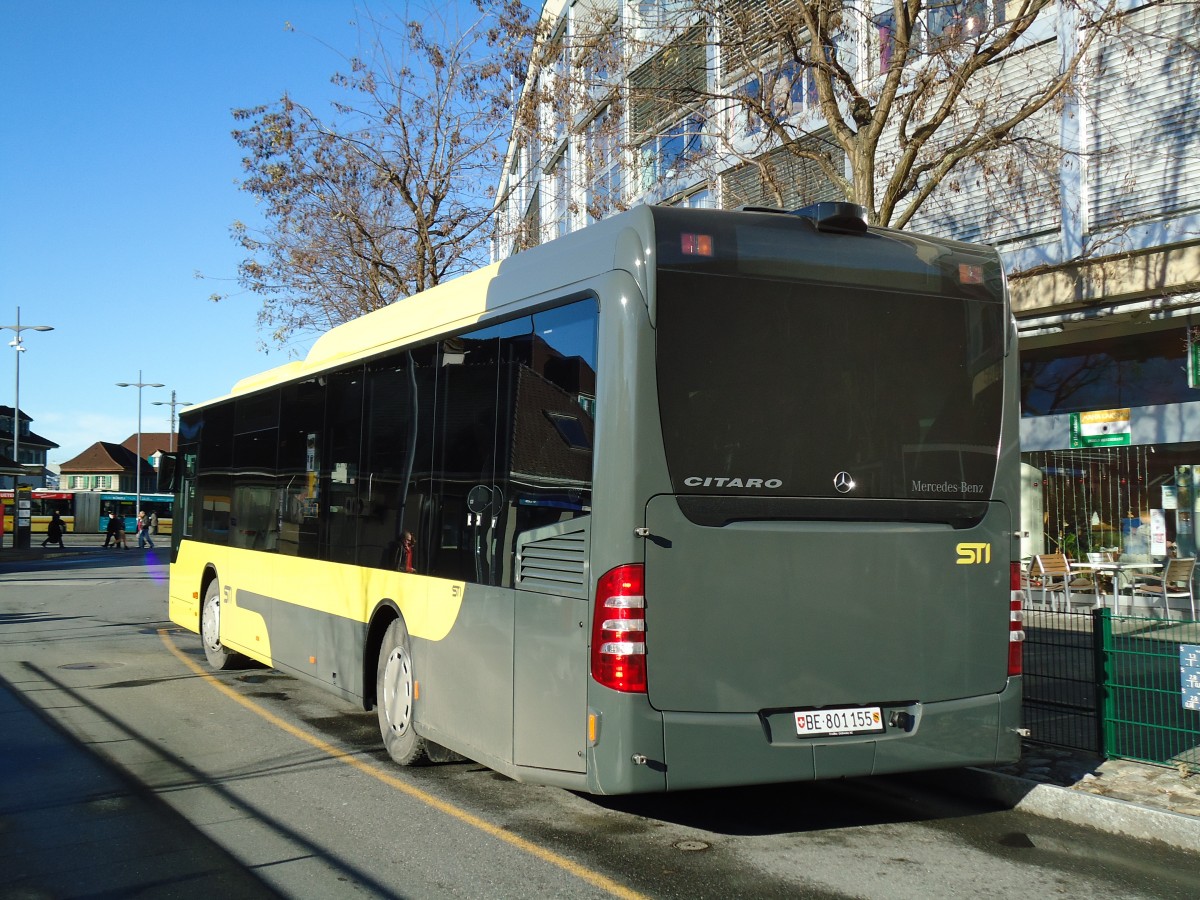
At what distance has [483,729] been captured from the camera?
6.72m

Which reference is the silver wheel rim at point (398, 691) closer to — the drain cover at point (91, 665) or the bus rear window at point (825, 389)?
the bus rear window at point (825, 389)

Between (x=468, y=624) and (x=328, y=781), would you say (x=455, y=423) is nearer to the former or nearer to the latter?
(x=468, y=624)

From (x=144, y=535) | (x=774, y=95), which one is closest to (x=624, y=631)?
(x=774, y=95)

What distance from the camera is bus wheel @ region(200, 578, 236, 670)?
12938mm

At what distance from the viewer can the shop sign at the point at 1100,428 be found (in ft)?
→ 53.5

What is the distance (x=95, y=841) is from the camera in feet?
20.1

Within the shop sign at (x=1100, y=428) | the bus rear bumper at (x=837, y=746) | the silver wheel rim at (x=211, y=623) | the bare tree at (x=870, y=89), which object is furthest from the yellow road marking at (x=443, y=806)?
the shop sign at (x=1100, y=428)

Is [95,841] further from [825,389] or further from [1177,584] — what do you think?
[1177,584]

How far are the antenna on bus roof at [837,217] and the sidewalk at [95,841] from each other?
4371 millimetres

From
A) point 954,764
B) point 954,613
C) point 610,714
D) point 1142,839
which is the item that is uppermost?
point 954,613

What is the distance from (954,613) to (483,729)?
9.10 feet

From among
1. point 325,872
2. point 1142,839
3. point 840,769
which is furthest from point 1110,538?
point 325,872

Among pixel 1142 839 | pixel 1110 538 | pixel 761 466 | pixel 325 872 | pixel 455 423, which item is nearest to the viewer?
→ pixel 325 872

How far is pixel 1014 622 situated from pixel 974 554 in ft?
1.76
